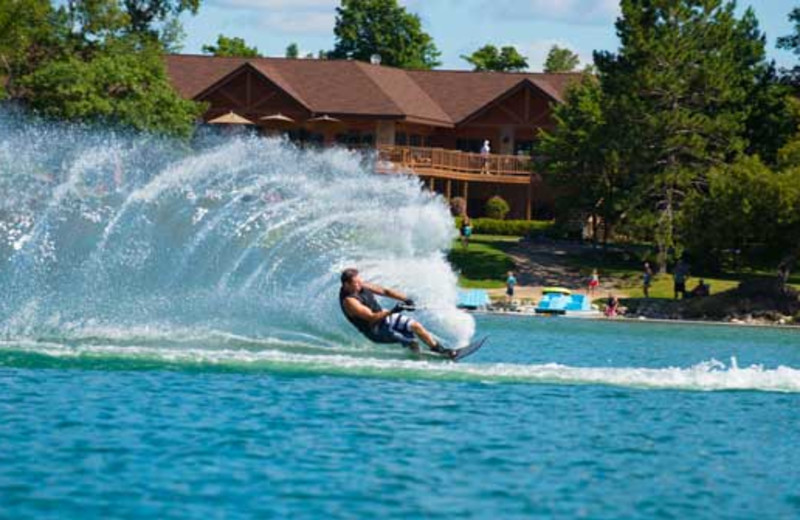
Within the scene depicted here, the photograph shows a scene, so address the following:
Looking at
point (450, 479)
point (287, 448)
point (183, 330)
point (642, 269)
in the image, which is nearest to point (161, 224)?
point (183, 330)

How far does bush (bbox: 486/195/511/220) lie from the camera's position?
7556 cm

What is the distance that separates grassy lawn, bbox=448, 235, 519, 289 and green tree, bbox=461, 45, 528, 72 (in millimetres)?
61211

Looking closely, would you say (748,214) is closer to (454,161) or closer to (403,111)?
(454,161)

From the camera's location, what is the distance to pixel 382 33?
116 m

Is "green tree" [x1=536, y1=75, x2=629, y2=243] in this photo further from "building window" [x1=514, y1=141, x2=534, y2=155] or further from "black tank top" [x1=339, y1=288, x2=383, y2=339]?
"black tank top" [x1=339, y1=288, x2=383, y2=339]

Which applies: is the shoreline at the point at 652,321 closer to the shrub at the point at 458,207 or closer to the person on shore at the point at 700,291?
the person on shore at the point at 700,291

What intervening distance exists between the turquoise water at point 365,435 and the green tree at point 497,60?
331ft

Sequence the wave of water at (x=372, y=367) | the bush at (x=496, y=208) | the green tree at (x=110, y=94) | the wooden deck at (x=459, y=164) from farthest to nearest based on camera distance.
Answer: the bush at (x=496, y=208)
the wooden deck at (x=459, y=164)
the green tree at (x=110, y=94)
the wave of water at (x=372, y=367)

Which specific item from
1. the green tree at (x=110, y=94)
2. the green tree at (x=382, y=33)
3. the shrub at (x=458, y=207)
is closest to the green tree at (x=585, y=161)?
the shrub at (x=458, y=207)

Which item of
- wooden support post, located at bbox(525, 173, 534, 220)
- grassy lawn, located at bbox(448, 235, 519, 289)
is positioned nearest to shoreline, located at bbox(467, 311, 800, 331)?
grassy lawn, located at bbox(448, 235, 519, 289)

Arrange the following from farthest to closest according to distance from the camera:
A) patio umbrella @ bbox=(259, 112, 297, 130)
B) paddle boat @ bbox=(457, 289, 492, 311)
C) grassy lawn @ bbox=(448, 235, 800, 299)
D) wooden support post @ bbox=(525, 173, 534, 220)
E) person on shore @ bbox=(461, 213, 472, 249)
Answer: wooden support post @ bbox=(525, 173, 534, 220) < patio umbrella @ bbox=(259, 112, 297, 130) < person on shore @ bbox=(461, 213, 472, 249) < grassy lawn @ bbox=(448, 235, 800, 299) < paddle boat @ bbox=(457, 289, 492, 311)

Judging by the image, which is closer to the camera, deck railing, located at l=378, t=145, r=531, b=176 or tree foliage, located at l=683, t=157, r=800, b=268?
tree foliage, located at l=683, t=157, r=800, b=268

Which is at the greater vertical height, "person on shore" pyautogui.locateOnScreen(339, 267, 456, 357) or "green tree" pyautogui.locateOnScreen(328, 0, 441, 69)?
"green tree" pyautogui.locateOnScreen(328, 0, 441, 69)

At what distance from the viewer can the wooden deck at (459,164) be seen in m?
72.7
